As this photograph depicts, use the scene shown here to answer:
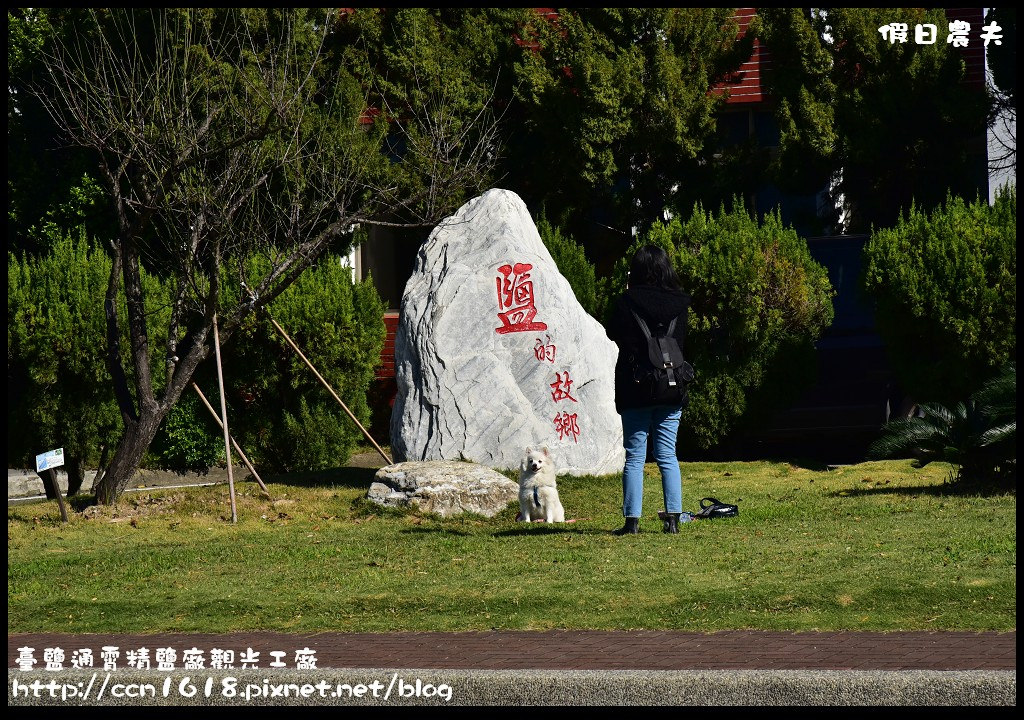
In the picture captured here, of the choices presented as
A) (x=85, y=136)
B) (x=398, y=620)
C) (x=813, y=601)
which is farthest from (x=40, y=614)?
(x=85, y=136)

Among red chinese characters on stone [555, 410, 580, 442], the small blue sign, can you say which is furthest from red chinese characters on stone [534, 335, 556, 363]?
the small blue sign

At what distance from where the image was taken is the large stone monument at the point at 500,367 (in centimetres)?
1373

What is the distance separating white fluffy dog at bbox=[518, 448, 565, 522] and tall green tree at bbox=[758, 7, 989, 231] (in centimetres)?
894

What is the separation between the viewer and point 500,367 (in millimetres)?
13914

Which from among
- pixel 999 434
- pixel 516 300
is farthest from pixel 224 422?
pixel 999 434

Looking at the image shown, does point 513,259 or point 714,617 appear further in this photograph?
point 513,259

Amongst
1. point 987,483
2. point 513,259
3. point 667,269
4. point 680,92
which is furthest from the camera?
point 680,92

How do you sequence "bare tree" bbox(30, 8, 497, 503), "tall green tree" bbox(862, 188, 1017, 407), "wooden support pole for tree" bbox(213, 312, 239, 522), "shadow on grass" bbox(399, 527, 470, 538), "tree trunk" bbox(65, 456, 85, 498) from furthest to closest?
"tree trunk" bbox(65, 456, 85, 498) → "tall green tree" bbox(862, 188, 1017, 407) → "bare tree" bbox(30, 8, 497, 503) → "wooden support pole for tree" bbox(213, 312, 239, 522) → "shadow on grass" bbox(399, 527, 470, 538)

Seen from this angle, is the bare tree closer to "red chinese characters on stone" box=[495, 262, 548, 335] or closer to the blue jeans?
"red chinese characters on stone" box=[495, 262, 548, 335]

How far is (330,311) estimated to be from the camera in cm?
1598

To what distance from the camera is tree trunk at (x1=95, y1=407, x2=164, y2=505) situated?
1291 cm

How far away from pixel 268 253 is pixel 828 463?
24.7 feet

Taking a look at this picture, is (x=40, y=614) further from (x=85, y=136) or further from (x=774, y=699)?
(x=85, y=136)

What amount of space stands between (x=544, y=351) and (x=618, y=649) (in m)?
7.73
